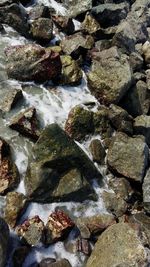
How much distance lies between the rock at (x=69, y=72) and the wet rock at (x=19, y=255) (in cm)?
521

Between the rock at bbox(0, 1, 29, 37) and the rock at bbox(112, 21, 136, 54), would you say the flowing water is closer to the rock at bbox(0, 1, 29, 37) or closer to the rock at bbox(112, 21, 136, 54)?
the rock at bbox(0, 1, 29, 37)

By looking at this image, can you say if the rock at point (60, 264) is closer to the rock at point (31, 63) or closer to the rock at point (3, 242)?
the rock at point (3, 242)

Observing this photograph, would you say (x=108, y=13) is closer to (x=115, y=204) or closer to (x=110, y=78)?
(x=110, y=78)

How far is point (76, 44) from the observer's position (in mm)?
12195

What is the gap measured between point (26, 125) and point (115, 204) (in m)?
2.70

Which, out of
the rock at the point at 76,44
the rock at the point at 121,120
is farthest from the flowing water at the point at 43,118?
the rock at the point at 76,44

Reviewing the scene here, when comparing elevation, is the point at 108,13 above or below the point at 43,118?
above

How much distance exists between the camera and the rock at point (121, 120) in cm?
1031

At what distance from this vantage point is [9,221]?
762cm

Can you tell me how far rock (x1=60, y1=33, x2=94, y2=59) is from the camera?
12055 mm

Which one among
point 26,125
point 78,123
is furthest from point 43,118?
A: point 78,123

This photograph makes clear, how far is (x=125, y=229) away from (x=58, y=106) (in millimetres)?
4404

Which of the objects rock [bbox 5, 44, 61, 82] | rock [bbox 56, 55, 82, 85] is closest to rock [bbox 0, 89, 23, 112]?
rock [bbox 5, 44, 61, 82]

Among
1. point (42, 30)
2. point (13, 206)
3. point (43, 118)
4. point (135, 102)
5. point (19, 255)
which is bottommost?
point (135, 102)
